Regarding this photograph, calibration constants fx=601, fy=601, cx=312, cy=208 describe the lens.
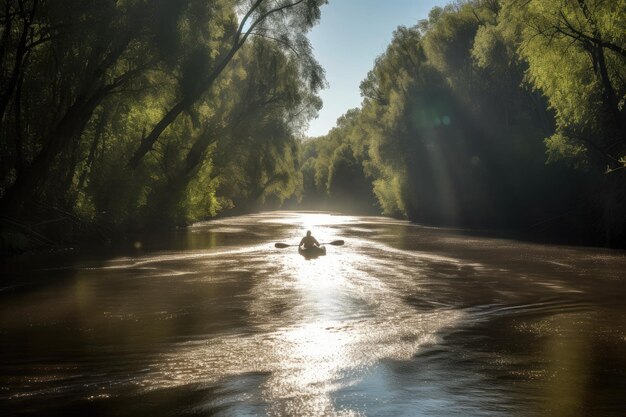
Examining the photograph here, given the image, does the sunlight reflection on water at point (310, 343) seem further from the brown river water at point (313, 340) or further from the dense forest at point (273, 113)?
the dense forest at point (273, 113)

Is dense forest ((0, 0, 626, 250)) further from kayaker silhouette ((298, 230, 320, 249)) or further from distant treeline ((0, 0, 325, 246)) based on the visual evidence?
kayaker silhouette ((298, 230, 320, 249))

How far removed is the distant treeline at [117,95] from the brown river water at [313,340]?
15.2ft

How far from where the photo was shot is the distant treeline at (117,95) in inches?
789

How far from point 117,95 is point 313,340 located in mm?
19501

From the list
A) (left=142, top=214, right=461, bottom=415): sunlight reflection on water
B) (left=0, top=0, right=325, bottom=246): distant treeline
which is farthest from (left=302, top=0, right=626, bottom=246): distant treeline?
(left=142, top=214, right=461, bottom=415): sunlight reflection on water

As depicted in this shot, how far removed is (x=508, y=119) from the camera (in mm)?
43969

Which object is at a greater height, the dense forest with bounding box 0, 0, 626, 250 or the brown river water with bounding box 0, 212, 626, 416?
the dense forest with bounding box 0, 0, 626, 250

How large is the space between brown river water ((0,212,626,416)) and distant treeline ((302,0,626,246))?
316 inches

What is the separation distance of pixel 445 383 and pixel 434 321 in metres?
3.79

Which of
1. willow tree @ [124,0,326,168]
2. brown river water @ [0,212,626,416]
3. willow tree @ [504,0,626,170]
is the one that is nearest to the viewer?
brown river water @ [0,212,626,416]

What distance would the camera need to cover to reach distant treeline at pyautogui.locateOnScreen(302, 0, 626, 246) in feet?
72.2

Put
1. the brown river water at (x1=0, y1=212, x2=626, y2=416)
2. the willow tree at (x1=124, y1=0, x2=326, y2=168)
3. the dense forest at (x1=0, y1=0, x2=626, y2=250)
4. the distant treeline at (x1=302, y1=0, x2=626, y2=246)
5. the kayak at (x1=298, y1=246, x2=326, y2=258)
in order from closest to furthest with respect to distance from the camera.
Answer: the brown river water at (x1=0, y1=212, x2=626, y2=416) → the dense forest at (x1=0, y1=0, x2=626, y2=250) → the distant treeline at (x1=302, y1=0, x2=626, y2=246) → the kayak at (x1=298, y1=246, x2=326, y2=258) → the willow tree at (x1=124, y1=0, x2=326, y2=168)

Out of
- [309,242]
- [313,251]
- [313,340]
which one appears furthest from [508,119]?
[313,340]

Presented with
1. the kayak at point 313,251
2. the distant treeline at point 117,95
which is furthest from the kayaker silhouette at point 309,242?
the distant treeline at point 117,95
